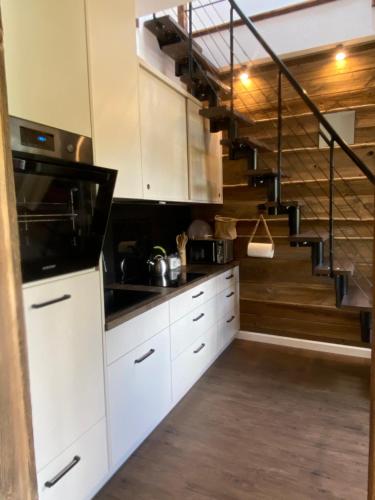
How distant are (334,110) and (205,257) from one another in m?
1.77

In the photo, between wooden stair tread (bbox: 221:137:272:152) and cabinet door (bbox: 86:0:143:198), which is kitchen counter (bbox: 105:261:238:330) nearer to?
cabinet door (bbox: 86:0:143:198)

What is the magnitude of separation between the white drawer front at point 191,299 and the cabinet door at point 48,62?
123 centimetres

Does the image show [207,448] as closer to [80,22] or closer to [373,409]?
[373,409]

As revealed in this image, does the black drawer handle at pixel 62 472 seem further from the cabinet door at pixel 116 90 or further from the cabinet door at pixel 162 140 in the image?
the cabinet door at pixel 162 140

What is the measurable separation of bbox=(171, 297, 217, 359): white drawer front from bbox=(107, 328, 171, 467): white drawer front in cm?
11

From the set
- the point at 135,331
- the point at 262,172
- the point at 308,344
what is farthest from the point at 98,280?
the point at 308,344

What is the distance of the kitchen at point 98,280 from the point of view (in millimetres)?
1132

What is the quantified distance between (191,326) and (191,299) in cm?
21

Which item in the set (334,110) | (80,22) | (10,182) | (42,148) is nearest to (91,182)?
(42,148)

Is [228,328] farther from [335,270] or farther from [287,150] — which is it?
[287,150]

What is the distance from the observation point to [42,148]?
1.22m

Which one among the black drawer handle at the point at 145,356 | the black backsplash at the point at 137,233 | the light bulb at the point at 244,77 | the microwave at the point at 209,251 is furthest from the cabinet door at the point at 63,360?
the light bulb at the point at 244,77

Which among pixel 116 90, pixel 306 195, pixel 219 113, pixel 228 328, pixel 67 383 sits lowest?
pixel 228 328

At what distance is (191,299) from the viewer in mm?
2449
